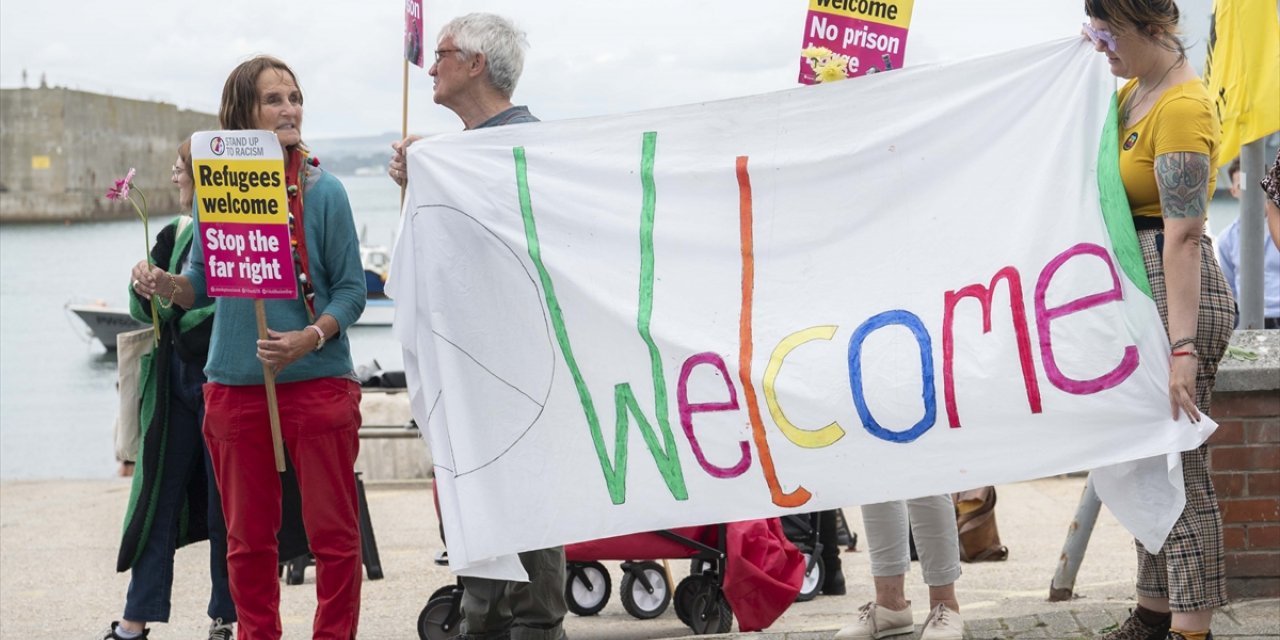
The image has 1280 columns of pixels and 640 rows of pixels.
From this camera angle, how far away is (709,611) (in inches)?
240

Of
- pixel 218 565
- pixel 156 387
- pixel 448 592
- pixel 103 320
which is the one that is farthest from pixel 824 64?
pixel 103 320

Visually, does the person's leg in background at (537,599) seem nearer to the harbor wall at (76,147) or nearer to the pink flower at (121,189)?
the pink flower at (121,189)

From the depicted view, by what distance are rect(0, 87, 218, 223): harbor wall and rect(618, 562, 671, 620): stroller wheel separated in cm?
5416

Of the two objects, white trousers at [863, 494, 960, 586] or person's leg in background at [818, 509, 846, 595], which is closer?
white trousers at [863, 494, 960, 586]

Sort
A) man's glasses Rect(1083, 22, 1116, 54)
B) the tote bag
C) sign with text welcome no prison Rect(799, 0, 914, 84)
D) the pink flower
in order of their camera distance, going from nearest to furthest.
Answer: man's glasses Rect(1083, 22, 1116, 54)
the pink flower
the tote bag
sign with text welcome no prison Rect(799, 0, 914, 84)

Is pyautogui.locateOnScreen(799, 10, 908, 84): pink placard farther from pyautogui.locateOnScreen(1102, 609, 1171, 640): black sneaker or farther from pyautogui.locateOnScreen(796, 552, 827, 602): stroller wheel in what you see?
pyautogui.locateOnScreen(1102, 609, 1171, 640): black sneaker

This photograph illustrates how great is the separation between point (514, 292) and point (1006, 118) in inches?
58.5

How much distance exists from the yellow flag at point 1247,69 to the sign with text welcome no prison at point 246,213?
3419 mm

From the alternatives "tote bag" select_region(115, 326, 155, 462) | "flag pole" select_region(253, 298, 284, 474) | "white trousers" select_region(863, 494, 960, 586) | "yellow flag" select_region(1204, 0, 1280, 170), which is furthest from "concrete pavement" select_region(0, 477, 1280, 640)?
"yellow flag" select_region(1204, 0, 1280, 170)

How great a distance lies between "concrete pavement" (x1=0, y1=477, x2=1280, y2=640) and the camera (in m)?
5.05

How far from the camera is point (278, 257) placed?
4.54 meters

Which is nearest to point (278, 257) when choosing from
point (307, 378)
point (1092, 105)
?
point (307, 378)

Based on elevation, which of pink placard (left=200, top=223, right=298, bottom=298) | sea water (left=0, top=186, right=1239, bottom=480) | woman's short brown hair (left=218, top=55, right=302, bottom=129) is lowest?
sea water (left=0, top=186, right=1239, bottom=480)

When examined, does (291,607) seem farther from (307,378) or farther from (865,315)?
(865,315)
